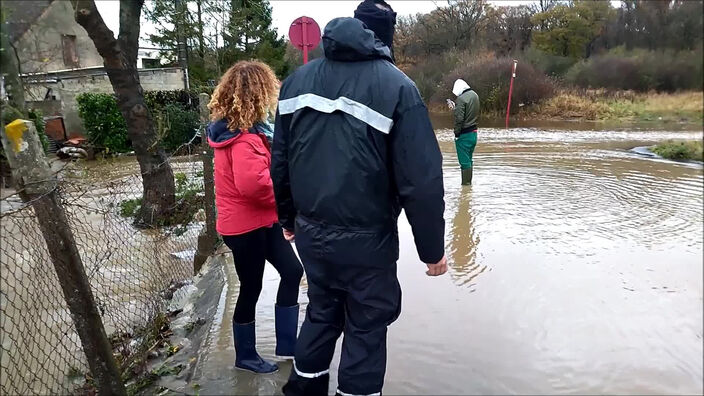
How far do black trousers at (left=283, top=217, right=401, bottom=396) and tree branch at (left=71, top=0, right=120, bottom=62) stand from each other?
561cm

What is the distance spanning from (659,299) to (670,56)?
251 cm

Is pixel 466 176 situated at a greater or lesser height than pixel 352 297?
lesser

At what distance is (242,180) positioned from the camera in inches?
91.9

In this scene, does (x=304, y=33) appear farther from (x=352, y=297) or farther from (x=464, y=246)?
(x=352, y=297)

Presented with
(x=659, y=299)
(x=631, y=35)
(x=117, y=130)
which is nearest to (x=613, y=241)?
(x=659, y=299)

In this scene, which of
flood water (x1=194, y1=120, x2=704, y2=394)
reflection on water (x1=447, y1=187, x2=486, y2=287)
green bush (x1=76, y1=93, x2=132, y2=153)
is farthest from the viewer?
green bush (x1=76, y1=93, x2=132, y2=153)

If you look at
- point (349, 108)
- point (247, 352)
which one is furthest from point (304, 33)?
point (349, 108)

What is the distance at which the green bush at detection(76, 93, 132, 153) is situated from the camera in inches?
612

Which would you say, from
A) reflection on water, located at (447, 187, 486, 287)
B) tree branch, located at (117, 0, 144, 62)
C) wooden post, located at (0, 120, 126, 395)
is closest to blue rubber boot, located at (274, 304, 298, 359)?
wooden post, located at (0, 120, 126, 395)

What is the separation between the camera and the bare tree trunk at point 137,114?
21.9 ft

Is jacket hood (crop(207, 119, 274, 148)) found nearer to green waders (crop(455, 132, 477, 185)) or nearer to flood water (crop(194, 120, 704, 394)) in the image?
flood water (crop(194, 120, 704, 394))

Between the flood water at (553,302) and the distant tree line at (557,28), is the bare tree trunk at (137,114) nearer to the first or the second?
the flood water at (553,302)

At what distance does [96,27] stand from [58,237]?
524 cm

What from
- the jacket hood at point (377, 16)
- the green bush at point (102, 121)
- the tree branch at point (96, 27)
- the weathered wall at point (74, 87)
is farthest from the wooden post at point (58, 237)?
the weathered wall at point (74, 87)
